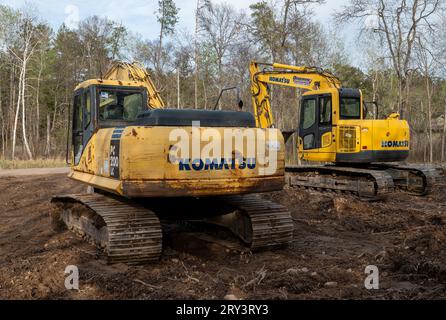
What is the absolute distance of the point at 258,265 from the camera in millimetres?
5297

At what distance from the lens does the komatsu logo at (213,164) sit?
16.6 ft

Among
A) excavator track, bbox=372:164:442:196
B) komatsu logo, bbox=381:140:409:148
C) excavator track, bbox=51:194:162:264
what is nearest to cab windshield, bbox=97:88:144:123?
excavator track, bbox=51:194:162:264

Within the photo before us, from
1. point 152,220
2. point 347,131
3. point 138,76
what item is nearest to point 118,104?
point 138,76

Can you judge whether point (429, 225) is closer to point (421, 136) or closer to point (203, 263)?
point (203, 263)

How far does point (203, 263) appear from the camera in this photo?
545cm

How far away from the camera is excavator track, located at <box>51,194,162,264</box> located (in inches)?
200

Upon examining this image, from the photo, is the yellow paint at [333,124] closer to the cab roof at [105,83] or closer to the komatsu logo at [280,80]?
the komatsu logo at [280,80]

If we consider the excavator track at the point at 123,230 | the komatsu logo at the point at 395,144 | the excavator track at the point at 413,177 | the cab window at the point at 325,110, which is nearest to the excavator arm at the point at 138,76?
the excavator track at the point at 123,230

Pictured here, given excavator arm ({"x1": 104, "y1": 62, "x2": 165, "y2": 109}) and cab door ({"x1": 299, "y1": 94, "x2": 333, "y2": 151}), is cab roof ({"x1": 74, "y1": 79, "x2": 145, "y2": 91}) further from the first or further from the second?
cab door ({"x1": 299, "y1": 94, "x2": 333, "y2": 151})

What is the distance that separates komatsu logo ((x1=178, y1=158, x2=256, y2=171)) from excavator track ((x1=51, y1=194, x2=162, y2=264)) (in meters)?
0.87

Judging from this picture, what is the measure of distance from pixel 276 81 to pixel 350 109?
2279 mm

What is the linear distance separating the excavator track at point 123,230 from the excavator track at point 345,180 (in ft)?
22.1

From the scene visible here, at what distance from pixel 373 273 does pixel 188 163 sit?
2.34 meters

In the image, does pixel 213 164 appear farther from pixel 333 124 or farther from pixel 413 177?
pixel 413 177
